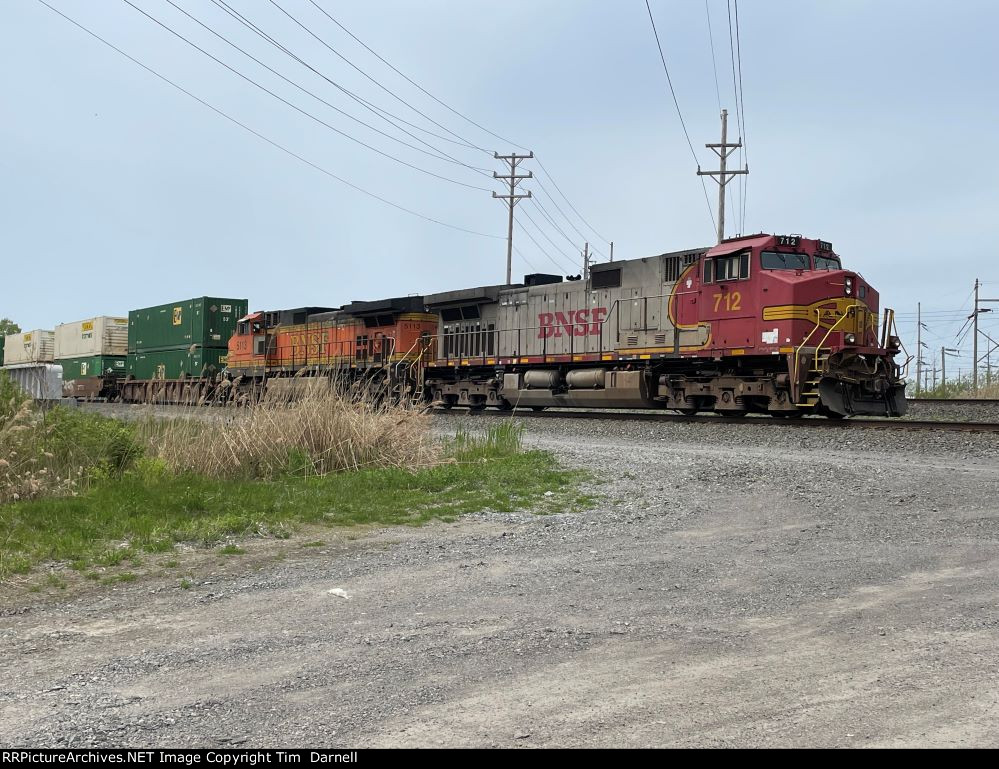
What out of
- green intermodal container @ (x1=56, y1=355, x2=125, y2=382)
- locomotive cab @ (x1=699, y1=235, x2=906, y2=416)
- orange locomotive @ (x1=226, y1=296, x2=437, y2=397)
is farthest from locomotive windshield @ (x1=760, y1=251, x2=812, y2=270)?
green intermodal container @ (x1=56, y1=355, x2=125, y2=382)

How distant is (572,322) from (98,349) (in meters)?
24.8

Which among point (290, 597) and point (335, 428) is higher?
point (335, 428)

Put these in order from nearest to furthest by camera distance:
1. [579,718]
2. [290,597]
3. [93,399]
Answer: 1. [579,718]
2. [290,597]
3. [93,399]

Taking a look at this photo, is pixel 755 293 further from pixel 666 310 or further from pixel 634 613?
pixel 634 613

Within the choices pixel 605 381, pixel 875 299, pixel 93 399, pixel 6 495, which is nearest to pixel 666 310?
pixel 605 381

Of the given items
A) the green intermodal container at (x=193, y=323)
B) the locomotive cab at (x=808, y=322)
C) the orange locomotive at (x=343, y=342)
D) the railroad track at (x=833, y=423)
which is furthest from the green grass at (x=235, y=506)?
the green intermodal container at (x=193, y=323)

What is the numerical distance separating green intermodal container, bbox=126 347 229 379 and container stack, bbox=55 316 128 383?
117 inches

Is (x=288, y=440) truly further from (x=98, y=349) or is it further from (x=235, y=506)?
(x=98, y=349)

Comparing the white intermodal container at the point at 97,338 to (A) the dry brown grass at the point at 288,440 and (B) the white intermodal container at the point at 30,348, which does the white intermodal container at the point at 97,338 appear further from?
(A) the dry brown grass at the point at 288,440

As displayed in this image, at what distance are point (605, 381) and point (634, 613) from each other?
615 inches

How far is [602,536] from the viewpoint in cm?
707

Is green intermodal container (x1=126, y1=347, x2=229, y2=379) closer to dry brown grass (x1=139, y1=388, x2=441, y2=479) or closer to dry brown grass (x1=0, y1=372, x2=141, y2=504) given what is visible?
dry brown grass (x1=0, y1=372, x2=141, y2=504)

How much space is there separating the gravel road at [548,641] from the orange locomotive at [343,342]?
16865 mm

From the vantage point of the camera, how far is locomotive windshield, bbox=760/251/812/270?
1703 centimetres
